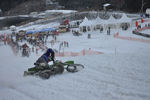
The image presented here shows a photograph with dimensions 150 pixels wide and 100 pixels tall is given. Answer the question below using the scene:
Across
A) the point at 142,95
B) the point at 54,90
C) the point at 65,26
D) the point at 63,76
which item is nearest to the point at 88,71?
the point at 63,76

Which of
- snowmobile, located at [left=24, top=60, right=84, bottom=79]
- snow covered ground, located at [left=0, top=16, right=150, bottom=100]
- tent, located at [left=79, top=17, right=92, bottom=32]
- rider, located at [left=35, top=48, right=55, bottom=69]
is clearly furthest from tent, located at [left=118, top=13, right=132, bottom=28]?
rider, located at [left=35, top=48, right=55, bottom=69]

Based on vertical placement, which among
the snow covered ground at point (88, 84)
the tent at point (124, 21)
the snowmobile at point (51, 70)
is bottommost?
the snow covered ground at point (88, 84)

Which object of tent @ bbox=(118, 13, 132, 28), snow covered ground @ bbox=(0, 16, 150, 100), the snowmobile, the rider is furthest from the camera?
tent @ bbox=(118, 13, 132, 28)

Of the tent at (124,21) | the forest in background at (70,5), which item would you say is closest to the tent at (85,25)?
the tent at (124,21)

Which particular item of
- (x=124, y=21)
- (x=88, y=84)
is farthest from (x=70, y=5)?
(x=88, y=84)

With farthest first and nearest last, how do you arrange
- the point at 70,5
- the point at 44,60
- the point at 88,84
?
the point at 70,5, the point at 44,60, the point at 88,84

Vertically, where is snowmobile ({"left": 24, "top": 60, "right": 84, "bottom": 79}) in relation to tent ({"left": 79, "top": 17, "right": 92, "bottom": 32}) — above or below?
below

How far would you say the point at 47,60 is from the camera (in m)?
10.3

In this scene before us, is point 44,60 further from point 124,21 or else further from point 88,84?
point 124,21

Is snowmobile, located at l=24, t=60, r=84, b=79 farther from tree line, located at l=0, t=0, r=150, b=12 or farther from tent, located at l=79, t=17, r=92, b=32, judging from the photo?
tree line, located at l=0, t=0, r=150, b=12

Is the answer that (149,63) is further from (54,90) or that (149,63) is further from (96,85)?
(54,90)

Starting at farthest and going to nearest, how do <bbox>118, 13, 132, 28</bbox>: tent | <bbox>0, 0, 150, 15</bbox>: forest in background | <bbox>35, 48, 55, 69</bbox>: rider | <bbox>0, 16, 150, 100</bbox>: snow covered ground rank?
<bbox>0, 0, 150, 15</bbox>: forest in background → <bbox>118, 13, 132, 28</bbox>: tent → <bbox>35, 48, 55, 69</bbox>: rider → <bbox>0, 16, 150, 100</bbox>: snow covered ground

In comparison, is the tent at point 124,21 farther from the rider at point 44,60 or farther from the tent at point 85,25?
the rider at point 44,60

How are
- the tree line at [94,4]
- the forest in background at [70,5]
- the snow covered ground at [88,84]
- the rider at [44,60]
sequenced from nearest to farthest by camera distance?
1. the snow covered ground at [88,84]
2. the rider at [44,60]
3. the tree line at [94,4]
4. the forest in background at [70,5]
